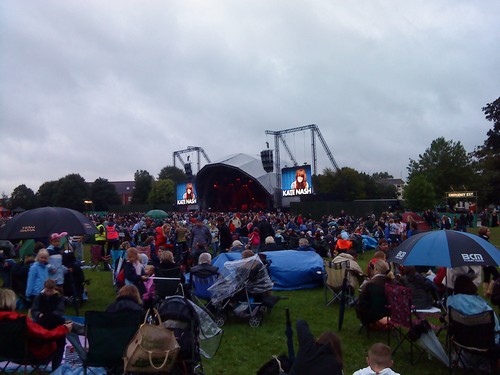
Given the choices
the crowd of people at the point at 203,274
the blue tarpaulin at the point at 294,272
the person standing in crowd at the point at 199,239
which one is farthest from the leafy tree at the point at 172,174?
the blue tarpaulin at the point at 294,272

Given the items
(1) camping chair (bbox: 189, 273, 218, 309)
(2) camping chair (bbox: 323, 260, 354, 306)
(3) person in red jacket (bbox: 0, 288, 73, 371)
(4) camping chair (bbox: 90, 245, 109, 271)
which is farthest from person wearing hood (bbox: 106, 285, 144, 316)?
(4) camping chair (bbox: 90, 245, 109, 271)

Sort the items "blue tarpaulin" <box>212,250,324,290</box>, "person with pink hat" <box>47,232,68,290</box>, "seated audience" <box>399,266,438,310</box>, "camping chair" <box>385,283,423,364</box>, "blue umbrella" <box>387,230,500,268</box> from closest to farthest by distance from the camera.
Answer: "blue umbrella" <box>387,230,500,268</box>
"camping chair" <box>385,283,423,364</box>
"seated audience" <box>399,266,438,310</box>
"person with pink hat" <box>47,232,68,290</box>
"blue tarpaulin" <box>212,250,324,290</box>

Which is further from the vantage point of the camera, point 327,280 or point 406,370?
point 327,280

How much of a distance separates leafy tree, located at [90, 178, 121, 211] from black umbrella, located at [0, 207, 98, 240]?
6596 centimetres

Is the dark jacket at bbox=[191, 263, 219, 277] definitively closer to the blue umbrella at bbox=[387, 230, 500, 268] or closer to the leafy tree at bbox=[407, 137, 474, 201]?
the blue umbrella at bbox=[387, 230, 500, 268]

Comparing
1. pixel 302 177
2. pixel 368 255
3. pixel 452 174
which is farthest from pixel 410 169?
pixel 368 255

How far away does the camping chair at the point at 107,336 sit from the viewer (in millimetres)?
4344

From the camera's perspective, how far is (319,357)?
2.93 metres

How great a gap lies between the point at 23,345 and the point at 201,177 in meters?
52.9

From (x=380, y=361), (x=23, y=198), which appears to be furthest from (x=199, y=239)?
(x=23, y=198)

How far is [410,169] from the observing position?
47812 millimetres

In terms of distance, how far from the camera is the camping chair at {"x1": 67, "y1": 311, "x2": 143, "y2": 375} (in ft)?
14.3

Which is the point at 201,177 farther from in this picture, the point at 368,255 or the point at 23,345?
the point at 23,345

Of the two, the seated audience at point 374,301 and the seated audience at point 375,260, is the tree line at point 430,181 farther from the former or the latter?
the seated audience at point 374,301
